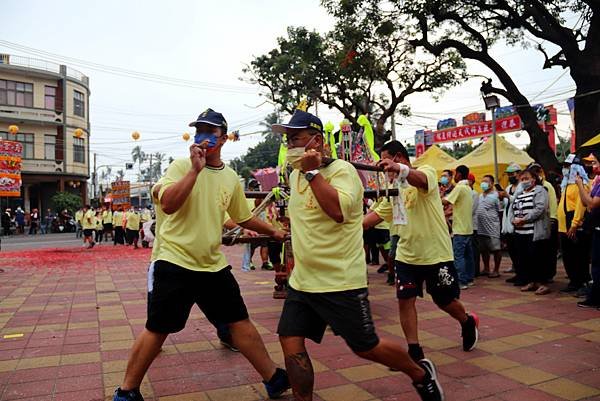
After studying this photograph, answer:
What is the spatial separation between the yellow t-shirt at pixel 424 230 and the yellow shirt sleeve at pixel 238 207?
3.92 ft

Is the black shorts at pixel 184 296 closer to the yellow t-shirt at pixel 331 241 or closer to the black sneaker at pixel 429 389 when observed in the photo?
the yellow t-shirt at pixel 331 241

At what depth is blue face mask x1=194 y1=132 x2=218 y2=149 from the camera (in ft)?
10.4

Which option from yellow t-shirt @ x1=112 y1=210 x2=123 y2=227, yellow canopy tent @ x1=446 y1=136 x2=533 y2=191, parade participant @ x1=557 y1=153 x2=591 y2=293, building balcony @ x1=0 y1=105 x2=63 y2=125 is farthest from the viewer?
building balcony @ x1=0 y1=105 x2=63 y2=125

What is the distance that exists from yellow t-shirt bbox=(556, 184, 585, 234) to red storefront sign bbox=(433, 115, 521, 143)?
9.43 metres

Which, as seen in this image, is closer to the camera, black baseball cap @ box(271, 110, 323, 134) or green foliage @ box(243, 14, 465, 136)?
black baseball cap @ box(271, 110, 323, 134)

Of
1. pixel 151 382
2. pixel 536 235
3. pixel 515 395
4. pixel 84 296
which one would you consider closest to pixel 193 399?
pixel 151 382

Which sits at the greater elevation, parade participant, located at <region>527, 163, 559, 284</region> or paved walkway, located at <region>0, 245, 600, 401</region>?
parade participant, located at <region>527, 163, 559, 284</region>

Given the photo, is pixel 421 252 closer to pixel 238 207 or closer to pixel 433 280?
pixel 433 280

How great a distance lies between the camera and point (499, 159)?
43.5 feet

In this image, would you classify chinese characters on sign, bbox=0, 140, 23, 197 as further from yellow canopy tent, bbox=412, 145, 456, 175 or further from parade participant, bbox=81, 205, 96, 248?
yellow canopy tent, bbox=412, 145, 456, 175

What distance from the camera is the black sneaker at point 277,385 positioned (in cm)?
324

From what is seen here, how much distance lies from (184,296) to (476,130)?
17.6 m

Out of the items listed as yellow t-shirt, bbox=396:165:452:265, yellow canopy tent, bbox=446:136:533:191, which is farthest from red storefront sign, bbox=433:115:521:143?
yellow t-shirt, bbox=396:165:452:265

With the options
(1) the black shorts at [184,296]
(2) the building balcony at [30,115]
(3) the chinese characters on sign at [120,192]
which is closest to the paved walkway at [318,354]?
(1) the black shorts at [184,296]
